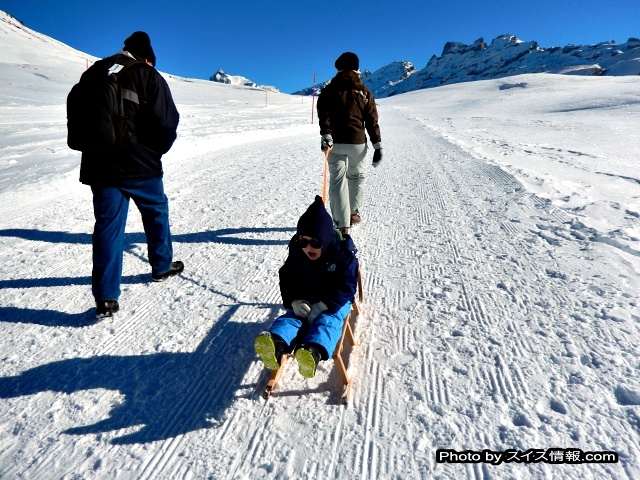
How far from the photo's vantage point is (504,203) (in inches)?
219

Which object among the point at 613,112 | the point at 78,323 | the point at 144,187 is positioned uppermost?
the point at 144,187

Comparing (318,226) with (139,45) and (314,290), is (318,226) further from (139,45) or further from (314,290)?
(139,45)

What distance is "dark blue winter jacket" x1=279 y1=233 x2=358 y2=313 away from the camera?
7.79 feet

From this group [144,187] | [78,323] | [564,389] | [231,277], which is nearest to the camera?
[564,389]

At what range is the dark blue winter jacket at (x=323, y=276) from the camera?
238 centimetres

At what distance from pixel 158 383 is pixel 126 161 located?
5.32ft

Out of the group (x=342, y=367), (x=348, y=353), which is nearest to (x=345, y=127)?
(x=348, y=353)

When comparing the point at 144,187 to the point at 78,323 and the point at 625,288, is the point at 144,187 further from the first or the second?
the point at 625,288

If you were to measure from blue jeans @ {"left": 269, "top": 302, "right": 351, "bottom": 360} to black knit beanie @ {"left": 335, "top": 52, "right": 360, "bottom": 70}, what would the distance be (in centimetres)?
290

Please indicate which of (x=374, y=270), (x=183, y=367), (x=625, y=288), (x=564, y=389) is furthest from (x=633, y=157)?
(x=183, y=367)

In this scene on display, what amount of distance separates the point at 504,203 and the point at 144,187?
4.85 meters

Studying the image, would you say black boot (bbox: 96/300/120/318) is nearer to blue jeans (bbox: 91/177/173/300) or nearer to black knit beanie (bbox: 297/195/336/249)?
blue jeans (bbox: 91/177/173/300)

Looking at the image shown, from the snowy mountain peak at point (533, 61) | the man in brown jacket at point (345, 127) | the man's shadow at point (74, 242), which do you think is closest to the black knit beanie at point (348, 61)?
the man in brown jacket at point (345, 127)

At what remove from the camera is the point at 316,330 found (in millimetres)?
2156
